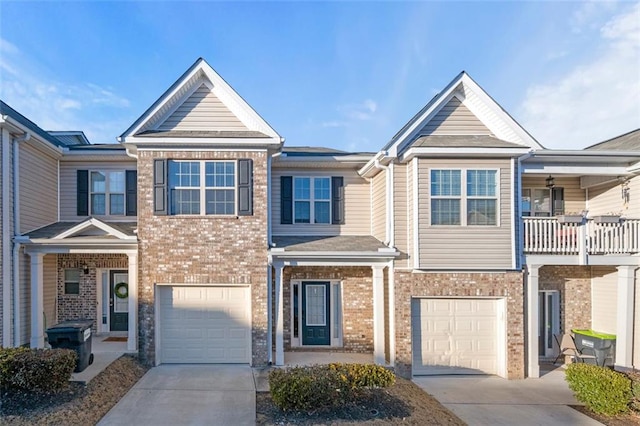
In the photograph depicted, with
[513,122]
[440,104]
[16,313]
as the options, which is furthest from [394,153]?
[16,313]

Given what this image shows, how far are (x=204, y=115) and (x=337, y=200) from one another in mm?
4482

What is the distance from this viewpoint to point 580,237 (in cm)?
1010

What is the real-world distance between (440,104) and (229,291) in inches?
294

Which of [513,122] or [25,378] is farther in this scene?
[513,122]

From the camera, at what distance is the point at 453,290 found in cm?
973

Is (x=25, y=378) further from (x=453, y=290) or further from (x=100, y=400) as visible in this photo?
(x=453, y=290)

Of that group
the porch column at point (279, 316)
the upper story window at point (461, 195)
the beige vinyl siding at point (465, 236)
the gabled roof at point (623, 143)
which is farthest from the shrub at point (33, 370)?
the gabled roof at point (623, 143)

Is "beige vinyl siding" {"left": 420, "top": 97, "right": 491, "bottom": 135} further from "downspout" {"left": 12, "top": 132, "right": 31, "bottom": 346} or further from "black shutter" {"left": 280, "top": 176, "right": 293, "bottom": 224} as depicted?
"downspout" {"left": 12, "top": 132, "right": 31, "bottom": 346}

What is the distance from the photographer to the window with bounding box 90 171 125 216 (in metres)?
11.7

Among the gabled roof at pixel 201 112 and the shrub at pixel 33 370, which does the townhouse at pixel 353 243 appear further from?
the shrub at pixel 33 370

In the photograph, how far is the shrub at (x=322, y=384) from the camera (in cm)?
653

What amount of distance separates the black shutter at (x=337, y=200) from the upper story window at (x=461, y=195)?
9.85ft

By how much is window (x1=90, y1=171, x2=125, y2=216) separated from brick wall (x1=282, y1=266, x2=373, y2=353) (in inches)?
216

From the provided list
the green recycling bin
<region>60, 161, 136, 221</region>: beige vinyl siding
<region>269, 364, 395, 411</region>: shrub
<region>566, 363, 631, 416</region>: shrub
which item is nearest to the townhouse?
the green recycling bin
